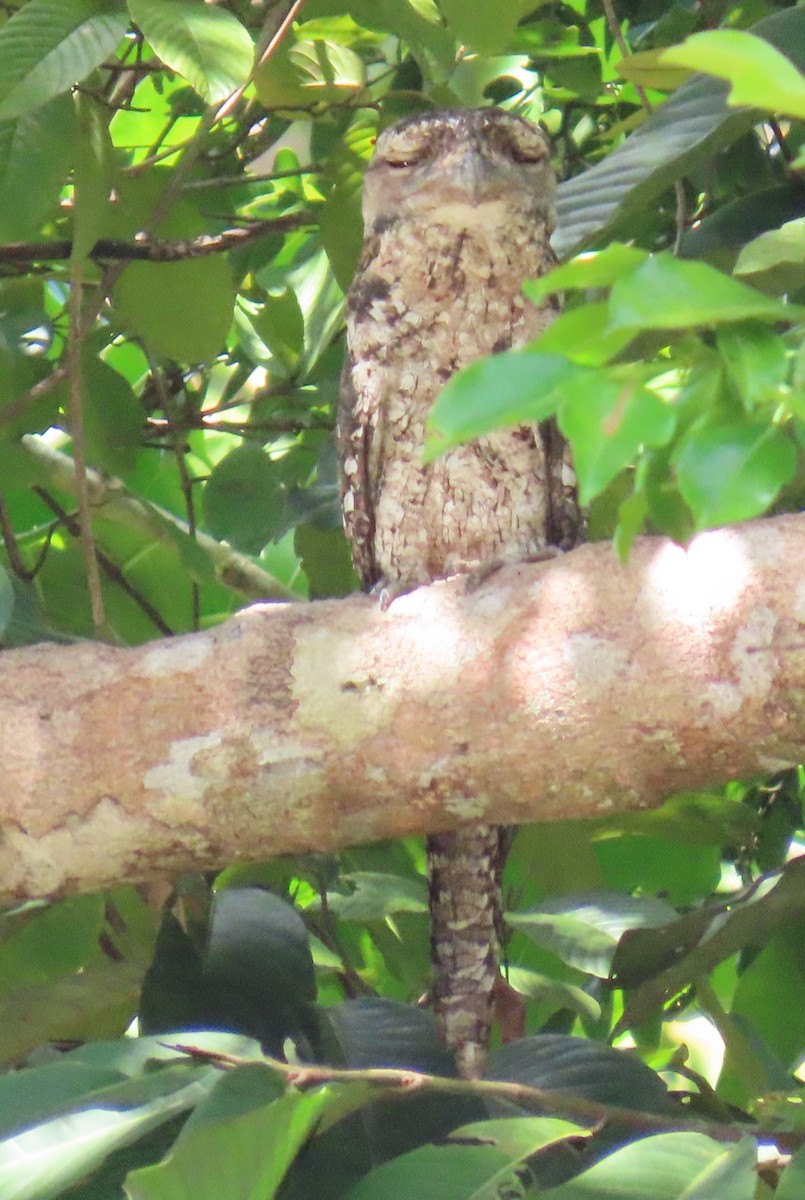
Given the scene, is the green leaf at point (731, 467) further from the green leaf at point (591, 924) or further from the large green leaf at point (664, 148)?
the green leaf at point (591, 924)

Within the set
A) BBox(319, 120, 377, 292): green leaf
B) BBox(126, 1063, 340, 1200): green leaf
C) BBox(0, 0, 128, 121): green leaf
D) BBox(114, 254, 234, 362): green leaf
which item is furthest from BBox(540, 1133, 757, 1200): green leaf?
BBox(319, 120, 377, 292): green leaf

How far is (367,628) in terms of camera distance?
1302 millimetres

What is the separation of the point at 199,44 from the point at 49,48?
16 cm

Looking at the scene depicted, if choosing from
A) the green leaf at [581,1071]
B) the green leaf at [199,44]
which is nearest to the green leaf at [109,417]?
the green leaf at [199,44]

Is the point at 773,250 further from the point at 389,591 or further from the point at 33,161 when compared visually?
the point at 33,161

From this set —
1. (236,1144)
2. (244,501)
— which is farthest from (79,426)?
(236,1144)

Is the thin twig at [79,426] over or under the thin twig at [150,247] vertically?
under

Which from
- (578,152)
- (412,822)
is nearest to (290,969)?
(412,822)

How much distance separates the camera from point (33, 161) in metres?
1.48

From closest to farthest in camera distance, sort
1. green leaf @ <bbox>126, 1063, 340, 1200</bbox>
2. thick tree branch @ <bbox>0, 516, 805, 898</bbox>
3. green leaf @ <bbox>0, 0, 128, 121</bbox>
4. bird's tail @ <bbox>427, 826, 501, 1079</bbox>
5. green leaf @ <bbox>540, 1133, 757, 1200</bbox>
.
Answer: green leaf @ <bbox>126, 1063, 340, 1200</bbox>, green leaf @ <bbox>540, 1133, 757, 1200</bbox>, thick tree branch @ <bbox>0, 516, 805, 898</bbox>, green leaf @ <bbox>0, 0, 128, 121</bbox>, bird's tail @ <bbox>427, 826, 501, 1079</bbox>

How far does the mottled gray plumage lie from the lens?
1971 millimetres

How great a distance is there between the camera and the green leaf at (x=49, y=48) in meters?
1.24

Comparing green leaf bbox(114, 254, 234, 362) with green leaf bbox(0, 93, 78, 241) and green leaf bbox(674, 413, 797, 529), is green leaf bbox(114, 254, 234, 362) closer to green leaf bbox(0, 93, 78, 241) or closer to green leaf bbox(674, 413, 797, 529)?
green leaf bbox(0, 93, 78, 241)

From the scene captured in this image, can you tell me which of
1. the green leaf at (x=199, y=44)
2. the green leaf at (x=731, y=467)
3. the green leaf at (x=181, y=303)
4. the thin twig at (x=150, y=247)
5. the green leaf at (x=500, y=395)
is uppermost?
the green leaf at (x=199, y=44)
